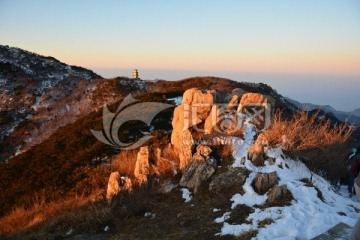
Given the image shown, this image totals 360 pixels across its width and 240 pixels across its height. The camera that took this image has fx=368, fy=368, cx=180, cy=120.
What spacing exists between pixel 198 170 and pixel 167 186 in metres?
1.01

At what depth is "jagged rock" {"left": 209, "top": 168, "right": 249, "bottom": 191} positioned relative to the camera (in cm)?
973

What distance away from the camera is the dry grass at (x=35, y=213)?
11.1m

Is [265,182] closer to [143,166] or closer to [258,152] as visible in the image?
[258,152]

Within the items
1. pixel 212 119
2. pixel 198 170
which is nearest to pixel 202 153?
pixel 198 170

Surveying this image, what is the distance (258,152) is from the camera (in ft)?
34.1

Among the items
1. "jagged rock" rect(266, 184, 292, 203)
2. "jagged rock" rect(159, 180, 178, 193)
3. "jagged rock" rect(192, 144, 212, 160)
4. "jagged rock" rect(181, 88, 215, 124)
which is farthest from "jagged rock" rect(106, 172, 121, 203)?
"jagged rock" rect(266, 184, 292, 203)

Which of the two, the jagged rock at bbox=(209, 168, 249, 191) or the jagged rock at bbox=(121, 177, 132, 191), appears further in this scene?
the jagged rock at bbox=(121, 177, 132, 191)

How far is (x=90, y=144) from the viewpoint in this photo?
17906 mm

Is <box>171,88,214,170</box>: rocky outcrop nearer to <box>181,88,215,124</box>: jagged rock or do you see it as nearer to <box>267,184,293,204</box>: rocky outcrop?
<box>181,88,215,124</box>: jagged rock

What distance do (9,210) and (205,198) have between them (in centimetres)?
834

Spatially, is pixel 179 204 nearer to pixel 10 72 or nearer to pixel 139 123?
pixel 139 123

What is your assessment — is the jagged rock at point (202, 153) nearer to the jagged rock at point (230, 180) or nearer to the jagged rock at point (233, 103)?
the jagged rock at point (230, 180)

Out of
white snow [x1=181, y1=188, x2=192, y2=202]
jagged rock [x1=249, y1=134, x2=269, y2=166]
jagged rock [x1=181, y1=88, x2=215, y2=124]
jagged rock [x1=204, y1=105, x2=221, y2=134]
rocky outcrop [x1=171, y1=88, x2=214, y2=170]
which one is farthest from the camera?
jagged rock [x1=181, y1=88, x2=215, y2=124]

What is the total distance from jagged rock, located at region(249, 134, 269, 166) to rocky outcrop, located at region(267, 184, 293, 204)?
4.38 ft
